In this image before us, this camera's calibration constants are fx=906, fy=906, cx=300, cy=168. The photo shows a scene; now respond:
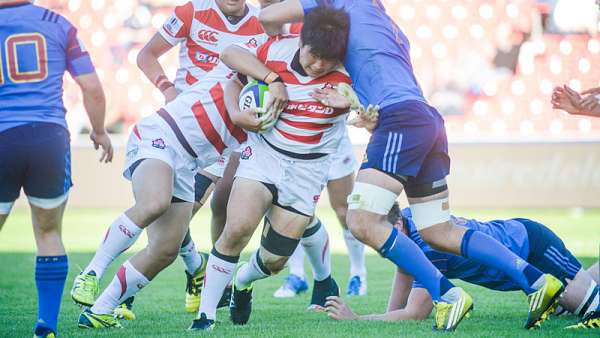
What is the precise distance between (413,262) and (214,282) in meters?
1.18

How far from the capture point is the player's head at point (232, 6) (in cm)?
632

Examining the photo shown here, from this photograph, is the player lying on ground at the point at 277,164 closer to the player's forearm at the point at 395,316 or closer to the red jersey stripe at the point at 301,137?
the red jersey stripe at the point at 301,137

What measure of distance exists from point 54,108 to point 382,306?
3.00 metres

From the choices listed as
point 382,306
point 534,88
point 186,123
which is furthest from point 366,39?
point 534,88

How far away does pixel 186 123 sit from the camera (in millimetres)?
5613

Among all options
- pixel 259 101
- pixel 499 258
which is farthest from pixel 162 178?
pixel 499 258

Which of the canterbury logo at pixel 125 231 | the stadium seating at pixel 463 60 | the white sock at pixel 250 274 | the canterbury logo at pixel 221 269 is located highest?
the canterbury logo at pixel 125 231

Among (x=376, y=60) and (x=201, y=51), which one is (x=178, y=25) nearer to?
(x=201, y=51)

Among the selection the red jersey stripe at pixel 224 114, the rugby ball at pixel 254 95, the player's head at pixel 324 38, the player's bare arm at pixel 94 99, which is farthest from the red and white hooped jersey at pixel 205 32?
the player's bare arm at pixel 94 99

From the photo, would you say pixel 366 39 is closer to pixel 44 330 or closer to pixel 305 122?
pixel 305 122

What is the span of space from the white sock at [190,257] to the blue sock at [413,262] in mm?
1918

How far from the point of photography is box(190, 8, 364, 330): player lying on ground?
5.25 metres

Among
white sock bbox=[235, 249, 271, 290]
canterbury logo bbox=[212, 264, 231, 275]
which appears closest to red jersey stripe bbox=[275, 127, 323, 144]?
white sock bbox=[235, 249, 271, 290]

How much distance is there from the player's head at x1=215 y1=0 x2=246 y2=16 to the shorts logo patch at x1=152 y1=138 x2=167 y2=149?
1301 millimetres
